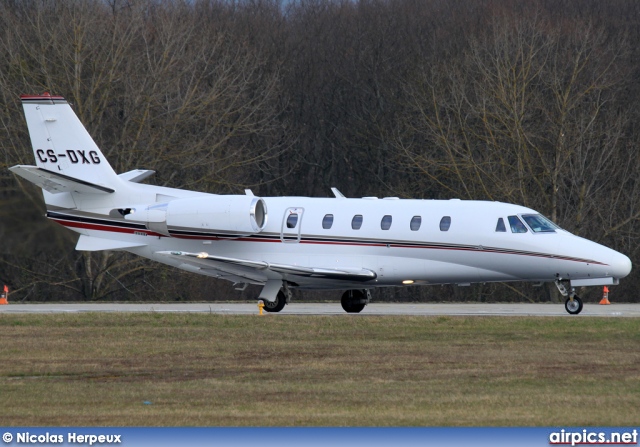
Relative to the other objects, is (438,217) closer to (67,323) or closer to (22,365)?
(67,323)

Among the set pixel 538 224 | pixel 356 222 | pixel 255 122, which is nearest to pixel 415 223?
pixel 356 222

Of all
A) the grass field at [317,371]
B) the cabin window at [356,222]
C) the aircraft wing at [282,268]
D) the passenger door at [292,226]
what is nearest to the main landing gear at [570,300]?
the grass field at [317,371]

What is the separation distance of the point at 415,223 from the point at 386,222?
660mm

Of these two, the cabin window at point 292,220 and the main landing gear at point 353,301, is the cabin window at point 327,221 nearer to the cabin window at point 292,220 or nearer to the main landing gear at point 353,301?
the cabin window at point 292,220

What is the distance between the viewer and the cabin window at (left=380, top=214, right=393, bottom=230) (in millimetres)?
26109

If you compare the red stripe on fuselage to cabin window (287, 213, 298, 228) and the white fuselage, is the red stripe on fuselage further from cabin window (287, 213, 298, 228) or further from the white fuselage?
cabin window (287, 213, 298, 228)

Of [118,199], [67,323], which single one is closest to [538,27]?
[118,199]

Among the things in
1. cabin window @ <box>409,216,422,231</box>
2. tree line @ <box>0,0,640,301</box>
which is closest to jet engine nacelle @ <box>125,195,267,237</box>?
cabin window @ <box>409,216,422,231</box>

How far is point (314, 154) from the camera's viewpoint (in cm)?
5512

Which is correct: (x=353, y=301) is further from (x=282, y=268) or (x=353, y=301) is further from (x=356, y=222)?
(x=282, y=268)

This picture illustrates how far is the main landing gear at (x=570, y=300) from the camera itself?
2578cm

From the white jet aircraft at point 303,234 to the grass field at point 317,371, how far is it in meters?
2.01

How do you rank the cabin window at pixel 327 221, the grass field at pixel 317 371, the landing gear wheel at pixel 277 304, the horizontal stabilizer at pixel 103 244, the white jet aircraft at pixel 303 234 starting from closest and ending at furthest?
the grass field at pixel 317 371
the white jet aircraft at pixel 303 234
the cabin window at pixel 327 221
the landing gear wheel at pixel 277 304
the horizontal stabilizer at pixel 103 244

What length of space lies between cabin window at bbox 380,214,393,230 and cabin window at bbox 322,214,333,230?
1190 millimetres
